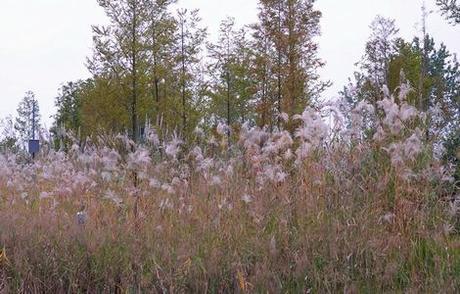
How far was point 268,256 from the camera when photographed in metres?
4.15

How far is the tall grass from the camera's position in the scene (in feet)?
13.2

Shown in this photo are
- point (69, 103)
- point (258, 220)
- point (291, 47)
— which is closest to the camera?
point (258, 220)

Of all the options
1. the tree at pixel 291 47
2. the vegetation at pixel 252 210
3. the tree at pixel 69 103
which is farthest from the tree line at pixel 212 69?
the tree at pixel 69 103

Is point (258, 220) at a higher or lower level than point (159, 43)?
lower

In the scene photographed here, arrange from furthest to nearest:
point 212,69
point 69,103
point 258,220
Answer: point 69,103
point 212,69
point 258,220

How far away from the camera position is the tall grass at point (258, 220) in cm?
403

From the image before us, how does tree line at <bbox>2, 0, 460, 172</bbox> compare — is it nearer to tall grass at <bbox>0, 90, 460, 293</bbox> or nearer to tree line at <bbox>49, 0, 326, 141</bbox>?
tree line at <bbox>49, 0, 326, 141</bbox>

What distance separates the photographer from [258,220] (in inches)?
180

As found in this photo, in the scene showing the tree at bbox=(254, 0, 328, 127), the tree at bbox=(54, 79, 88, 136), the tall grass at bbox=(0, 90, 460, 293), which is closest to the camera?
the tall grass at bbox=(0, 90, 460, 293)

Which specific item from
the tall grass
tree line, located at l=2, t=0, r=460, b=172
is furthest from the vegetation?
tree line, located at l=2, t=0, r=460, b=172

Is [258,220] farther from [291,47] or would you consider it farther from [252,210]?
[291,47]

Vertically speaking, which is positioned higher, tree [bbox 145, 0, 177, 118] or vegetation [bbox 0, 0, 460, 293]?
tree [bbox 145, 0, 177, 118]

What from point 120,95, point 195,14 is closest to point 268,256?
point 120,95

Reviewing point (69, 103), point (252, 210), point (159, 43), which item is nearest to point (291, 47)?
point (159, 43)
